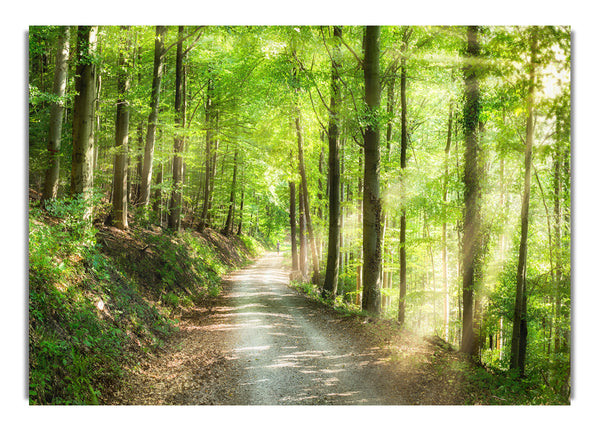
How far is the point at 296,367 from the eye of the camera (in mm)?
5172

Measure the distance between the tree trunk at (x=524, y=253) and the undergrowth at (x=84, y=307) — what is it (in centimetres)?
658

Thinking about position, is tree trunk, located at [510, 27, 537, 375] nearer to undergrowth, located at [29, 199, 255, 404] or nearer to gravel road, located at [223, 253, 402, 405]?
gravel road, located at [223, 253, 402, 405]

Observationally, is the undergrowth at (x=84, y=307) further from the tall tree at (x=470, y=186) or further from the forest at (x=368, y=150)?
the tall tree at (x=470, y=186)

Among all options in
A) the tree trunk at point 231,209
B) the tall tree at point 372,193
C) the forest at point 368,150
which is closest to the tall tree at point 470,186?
the forest at point 368,150

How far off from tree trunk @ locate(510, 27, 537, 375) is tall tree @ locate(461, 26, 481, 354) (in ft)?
2.53

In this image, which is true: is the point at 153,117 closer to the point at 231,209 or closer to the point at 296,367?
the point at 296,367

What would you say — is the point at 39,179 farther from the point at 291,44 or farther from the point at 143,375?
the point at 291,44

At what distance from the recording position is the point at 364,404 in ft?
14.3

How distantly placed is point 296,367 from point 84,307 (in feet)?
9.99

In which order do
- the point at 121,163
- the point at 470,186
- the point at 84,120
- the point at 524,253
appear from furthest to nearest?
the point at 121,163
the point at 470,186
the point at 524,253
the point at 84,120

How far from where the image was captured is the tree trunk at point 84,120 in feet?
19.5

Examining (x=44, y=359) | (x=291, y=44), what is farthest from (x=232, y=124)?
(x=44, y=359)

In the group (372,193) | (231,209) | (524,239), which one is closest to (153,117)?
(372,193)
